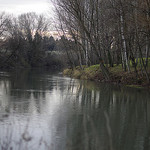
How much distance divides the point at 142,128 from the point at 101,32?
70.3 feet

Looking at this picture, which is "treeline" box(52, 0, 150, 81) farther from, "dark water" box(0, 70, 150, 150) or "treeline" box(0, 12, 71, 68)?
"treeline" box(0, 12, 71, 68)

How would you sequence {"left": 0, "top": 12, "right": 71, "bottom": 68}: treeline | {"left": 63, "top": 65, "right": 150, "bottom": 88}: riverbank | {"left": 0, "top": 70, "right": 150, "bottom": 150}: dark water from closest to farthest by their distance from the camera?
1. {"left": 0, "top": 70, "right": 150, "bottom": 150}: dark water
2. {"left": 63, "top": 65, "right": 150, "bottom": 88}: riverbank
3. {"left": 0, "top": 12, "right": 71, "bottom": 68}: treeline

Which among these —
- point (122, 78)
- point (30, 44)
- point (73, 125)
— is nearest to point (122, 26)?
point (122, 78)

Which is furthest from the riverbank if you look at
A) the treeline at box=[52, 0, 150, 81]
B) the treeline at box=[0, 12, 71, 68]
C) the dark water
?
the treeline at box=[0, 12, 71, 68]

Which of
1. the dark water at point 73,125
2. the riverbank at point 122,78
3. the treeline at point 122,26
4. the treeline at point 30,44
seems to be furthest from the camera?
the treeline at point 30,44

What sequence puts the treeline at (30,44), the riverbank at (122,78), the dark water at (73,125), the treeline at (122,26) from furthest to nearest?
the treeline at (30,44)
the riverbank at (122,78)
the treeline at (122,26)
the dark water at (73,125)

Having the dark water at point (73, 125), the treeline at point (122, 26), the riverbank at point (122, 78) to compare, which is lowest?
the dark water at point (73, 125)

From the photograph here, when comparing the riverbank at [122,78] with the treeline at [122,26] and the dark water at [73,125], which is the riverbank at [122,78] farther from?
the dark water at [73,125]

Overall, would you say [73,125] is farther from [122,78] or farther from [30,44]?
[30,44]

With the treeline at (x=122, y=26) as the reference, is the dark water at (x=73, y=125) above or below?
below

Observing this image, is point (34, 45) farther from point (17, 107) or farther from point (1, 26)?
point (17, 107)

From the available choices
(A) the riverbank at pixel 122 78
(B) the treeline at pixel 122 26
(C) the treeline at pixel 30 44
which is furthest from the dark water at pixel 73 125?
(C) the treeline at pixel 30 44

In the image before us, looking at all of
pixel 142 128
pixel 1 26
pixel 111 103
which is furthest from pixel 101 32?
pixel 1 26

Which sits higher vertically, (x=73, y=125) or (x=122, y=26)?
(x=122, y=26)
